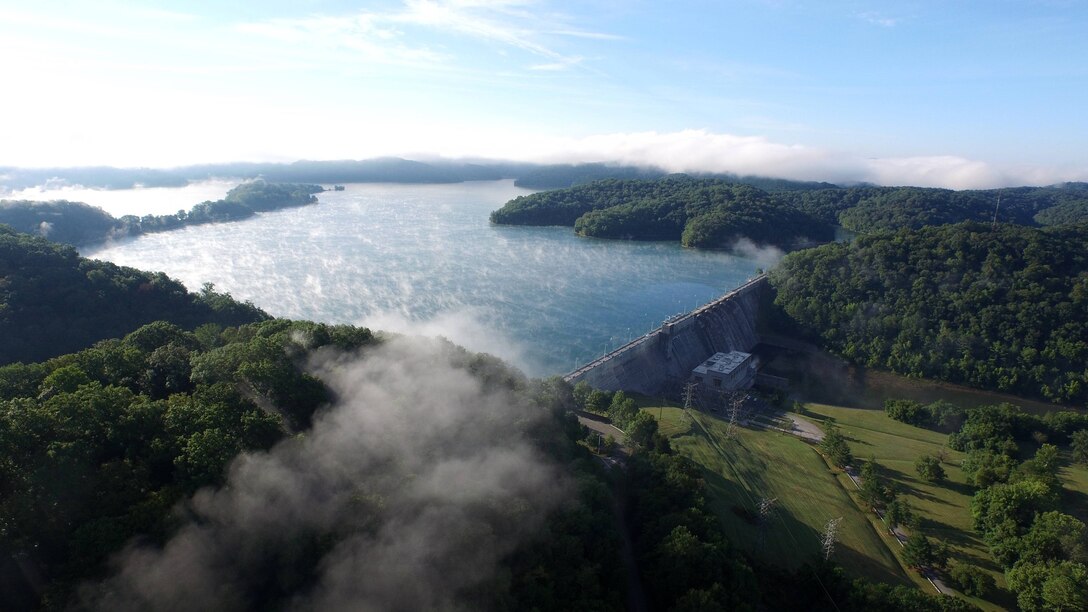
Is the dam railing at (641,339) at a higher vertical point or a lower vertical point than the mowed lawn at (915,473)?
higher

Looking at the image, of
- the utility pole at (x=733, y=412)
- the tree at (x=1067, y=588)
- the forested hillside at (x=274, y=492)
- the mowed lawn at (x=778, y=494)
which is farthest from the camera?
the utility pole at (x=733, y=412)

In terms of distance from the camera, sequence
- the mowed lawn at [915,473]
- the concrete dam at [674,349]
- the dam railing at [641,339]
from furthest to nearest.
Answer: the concrete dam at [674,349], the dam railing at [641,339], the mowed lawn at [915,473]

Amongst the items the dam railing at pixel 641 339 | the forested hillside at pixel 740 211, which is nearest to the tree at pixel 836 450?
the dam railing at pixel 641 339

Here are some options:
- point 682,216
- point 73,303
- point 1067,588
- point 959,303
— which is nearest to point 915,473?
point 1067,588

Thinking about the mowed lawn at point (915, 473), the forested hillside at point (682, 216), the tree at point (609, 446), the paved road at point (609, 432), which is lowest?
the mowed lawn at point (915, 473)

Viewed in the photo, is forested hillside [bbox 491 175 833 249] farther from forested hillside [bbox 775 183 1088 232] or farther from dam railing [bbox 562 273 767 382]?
dam railing [bbox 562 273 767 382]

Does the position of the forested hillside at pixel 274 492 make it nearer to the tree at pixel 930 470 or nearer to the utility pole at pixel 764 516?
the utility pole at pixel 764 516

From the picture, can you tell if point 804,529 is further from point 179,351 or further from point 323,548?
point 179,351

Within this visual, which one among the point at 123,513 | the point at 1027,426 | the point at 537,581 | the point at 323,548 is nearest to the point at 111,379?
the point at 123,513
